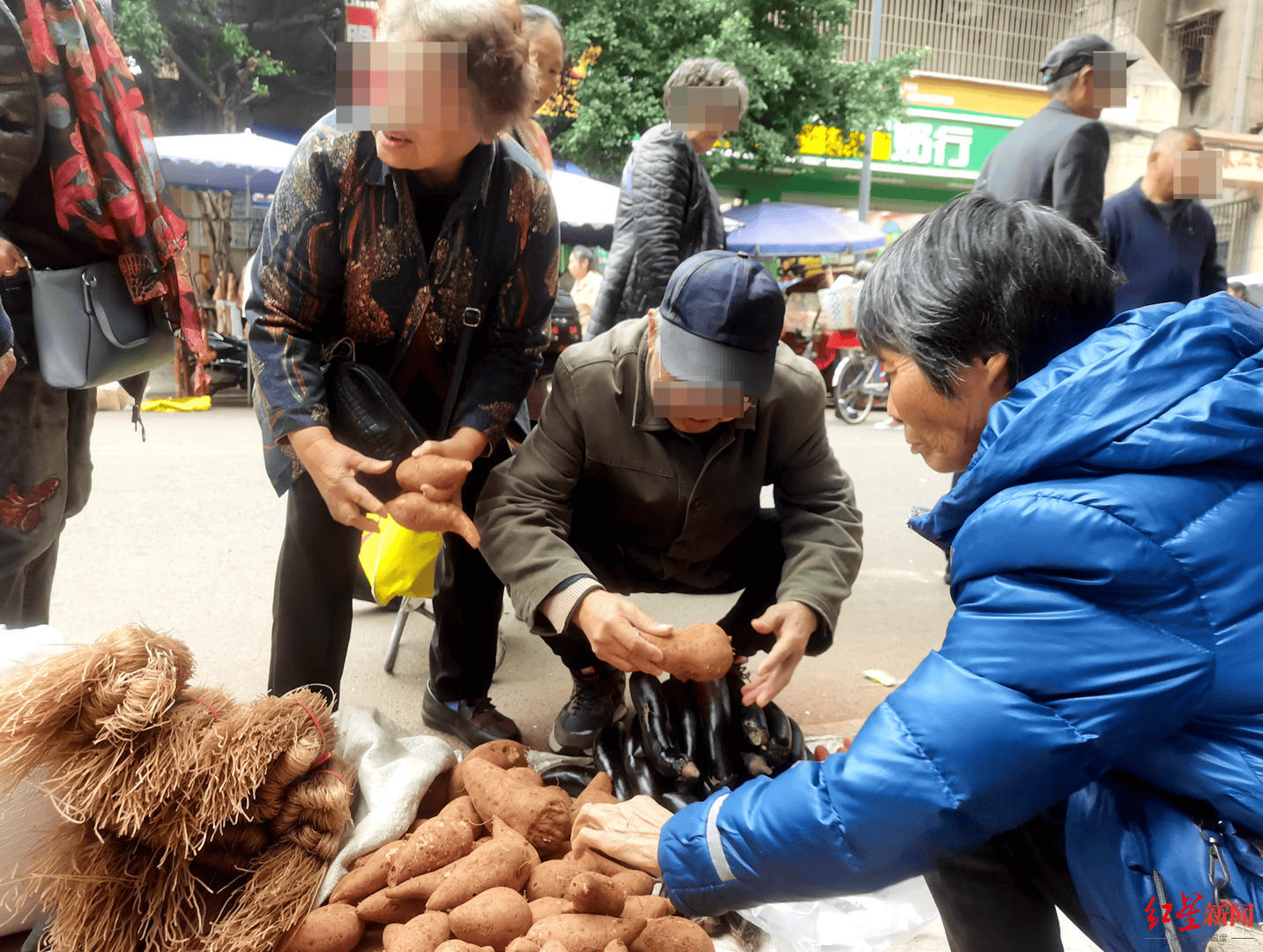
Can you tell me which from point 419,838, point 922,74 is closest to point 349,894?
point 419,838

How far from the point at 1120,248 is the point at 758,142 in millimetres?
10148

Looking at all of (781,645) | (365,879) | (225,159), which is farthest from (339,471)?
(225,159)

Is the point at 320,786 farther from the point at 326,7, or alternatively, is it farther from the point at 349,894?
the point at 326,7

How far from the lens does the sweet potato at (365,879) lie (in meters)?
1.61

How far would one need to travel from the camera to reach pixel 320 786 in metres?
1.65

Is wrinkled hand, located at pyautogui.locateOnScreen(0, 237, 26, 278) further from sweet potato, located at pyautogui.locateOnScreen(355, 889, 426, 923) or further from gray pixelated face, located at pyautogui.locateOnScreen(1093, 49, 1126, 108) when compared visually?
gray pixelated face, located at pyautogui.locateOnScreen(1093, 49, 1126, 108)

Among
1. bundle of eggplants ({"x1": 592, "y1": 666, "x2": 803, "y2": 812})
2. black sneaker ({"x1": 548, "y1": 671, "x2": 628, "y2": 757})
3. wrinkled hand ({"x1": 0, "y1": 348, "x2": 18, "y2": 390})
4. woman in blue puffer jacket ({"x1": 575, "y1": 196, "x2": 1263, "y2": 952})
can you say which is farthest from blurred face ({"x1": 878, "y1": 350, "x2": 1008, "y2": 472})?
wrinkled hand ({"x1": 0, "y1": 348, "x2": 18, "y2": 390})

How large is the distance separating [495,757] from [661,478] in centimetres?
74

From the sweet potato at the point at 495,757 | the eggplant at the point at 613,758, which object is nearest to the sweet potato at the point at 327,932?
the sweet potato at the point at 495,757

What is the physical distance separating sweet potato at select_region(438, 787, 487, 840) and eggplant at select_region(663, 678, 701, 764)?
47 cm

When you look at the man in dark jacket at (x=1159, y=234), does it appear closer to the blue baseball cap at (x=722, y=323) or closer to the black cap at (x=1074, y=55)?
the black cap at (x=1074, y=55)

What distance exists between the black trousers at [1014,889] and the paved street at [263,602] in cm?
39

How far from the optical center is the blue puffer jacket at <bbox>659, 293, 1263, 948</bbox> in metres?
0.99

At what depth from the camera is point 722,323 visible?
6.31 ft
